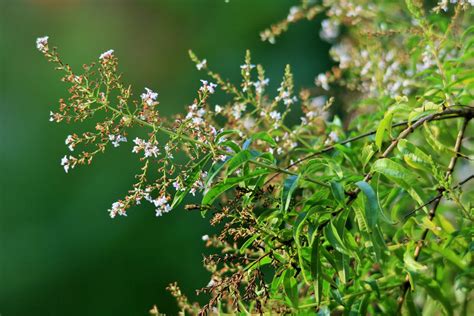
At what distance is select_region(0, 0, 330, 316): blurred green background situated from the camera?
2859mm

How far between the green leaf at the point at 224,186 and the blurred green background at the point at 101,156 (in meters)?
1.76

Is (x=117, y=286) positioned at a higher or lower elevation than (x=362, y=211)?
higher

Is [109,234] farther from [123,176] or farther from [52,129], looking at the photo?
[52,129]

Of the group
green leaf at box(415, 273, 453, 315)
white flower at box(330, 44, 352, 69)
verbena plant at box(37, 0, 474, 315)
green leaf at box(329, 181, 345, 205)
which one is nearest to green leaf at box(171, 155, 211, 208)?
verbena plant at box(37, 0, 474, 315)

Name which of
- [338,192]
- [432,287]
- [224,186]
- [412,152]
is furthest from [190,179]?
[432,287]

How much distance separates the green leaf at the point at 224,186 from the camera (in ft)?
2.64

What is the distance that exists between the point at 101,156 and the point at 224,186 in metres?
2.42

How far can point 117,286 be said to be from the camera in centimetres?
287

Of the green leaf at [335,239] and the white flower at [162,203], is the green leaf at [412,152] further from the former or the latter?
the white flower at [162,203]

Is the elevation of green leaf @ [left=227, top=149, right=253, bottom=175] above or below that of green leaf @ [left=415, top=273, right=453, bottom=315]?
above

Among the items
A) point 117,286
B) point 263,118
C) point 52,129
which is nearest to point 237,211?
point 263,118

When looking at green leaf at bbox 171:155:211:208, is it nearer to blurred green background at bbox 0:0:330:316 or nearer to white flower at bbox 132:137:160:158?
white flower at bbox 132:137:160:158

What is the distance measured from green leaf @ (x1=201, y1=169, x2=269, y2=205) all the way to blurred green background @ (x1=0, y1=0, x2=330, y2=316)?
176cm

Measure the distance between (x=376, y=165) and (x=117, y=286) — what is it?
2223 millimetres
